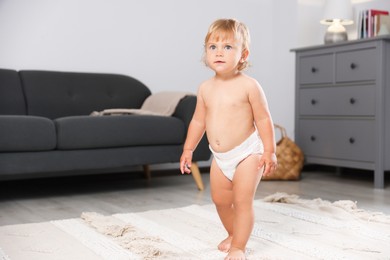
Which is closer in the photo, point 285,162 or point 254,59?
point 285,162

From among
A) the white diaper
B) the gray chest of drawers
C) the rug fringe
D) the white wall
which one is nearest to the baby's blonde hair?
the white diaper

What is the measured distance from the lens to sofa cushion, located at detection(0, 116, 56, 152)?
7.57ft

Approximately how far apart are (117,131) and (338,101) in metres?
1.43

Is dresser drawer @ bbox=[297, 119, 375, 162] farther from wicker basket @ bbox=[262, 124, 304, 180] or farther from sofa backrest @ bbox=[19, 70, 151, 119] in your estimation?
sofa backrest @ bbox=[19, 70, 151, 119]

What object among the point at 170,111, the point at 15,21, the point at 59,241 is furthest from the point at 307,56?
the point at 59,241

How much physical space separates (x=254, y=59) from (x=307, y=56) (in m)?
0.62

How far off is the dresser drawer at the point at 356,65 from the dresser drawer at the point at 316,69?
0.07 meters

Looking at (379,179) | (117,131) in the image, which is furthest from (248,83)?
(379,179)

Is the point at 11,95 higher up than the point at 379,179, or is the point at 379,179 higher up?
the point at 11,95

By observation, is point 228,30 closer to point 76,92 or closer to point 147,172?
point 76,92

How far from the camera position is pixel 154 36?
3.55 metres

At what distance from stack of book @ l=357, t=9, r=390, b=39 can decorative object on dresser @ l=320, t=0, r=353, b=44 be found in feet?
0.38

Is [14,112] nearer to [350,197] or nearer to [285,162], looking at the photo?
[285,162]

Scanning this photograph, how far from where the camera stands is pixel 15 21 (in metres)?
3.13
